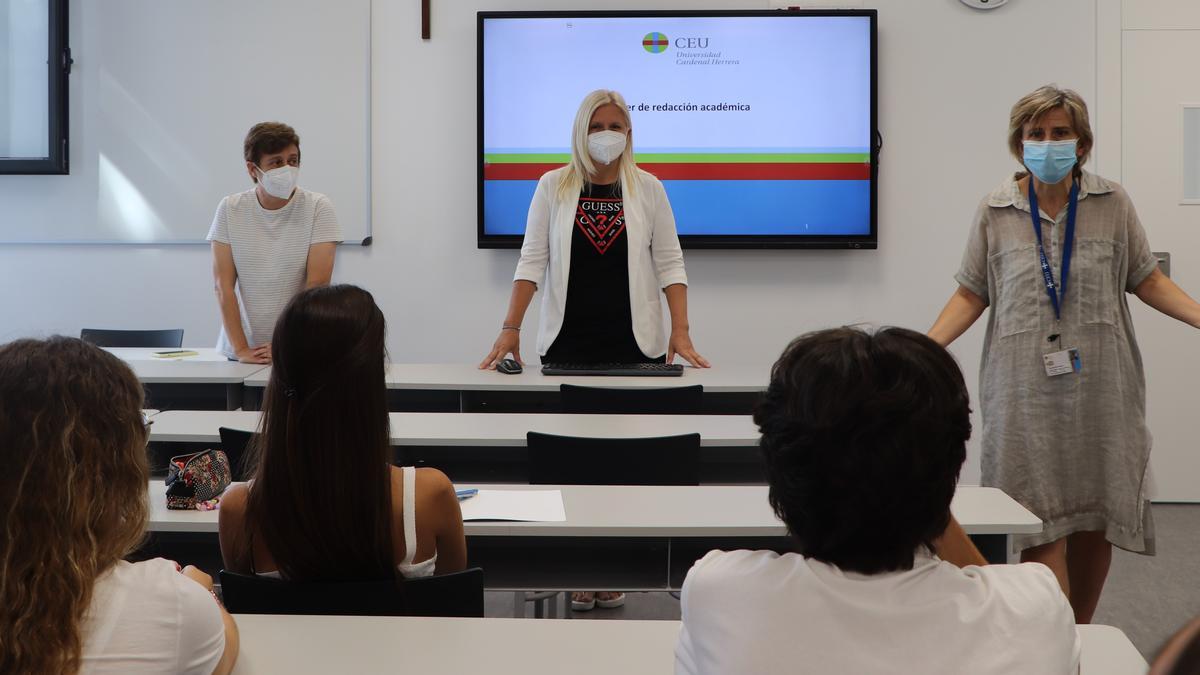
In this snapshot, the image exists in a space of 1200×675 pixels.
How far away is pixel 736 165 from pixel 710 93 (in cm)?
37

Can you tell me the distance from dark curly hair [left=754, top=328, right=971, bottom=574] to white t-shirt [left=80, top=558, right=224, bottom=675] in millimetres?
670

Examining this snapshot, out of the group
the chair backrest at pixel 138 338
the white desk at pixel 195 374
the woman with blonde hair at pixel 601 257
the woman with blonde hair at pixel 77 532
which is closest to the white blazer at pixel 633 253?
the woman with blonde hair at pixel 601 257

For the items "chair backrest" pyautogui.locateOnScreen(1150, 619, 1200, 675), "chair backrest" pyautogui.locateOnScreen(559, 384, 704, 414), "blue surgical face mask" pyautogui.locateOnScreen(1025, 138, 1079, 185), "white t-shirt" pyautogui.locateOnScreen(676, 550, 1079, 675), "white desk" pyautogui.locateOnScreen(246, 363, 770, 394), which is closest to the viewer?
"chair backrest" pyautogui.locateOnScreen(1150, 619, 1200, 675)

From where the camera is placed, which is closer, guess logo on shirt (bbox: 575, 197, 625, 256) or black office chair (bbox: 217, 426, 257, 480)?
black office chair (bbox: 217, 426, 257, 480)

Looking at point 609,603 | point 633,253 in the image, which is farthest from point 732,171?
point 609,603

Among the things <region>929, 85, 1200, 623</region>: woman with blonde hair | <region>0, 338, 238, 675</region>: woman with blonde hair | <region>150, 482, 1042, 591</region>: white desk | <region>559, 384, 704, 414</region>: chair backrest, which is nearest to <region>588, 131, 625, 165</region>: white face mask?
<region>559, 384, 704, 414</region>: chair backrest

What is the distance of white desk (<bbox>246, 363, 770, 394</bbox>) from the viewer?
3438 millimetres

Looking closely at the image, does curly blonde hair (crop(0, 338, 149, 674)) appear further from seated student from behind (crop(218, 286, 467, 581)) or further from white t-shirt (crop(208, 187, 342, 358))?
white t-shirt (crop(208, 187, 342, 358))

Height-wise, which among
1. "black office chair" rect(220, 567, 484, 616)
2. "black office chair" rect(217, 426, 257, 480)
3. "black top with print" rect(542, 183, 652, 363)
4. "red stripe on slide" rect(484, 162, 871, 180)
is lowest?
"black office chair" rect(220, 567, 484, 616)

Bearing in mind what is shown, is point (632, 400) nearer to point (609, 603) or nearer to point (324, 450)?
point (609, 603)

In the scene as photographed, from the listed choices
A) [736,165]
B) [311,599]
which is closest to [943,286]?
[736,165]

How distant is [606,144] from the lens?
12.1ft

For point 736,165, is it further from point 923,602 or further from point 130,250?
point 923,602

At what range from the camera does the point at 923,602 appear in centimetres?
106
